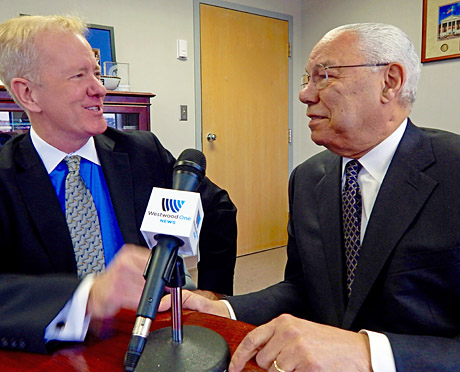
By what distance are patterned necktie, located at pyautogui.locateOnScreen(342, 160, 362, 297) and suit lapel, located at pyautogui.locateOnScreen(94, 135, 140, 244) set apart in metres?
0.67

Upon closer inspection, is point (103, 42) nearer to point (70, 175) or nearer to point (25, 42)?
point (25, 42)

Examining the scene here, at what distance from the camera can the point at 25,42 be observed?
1346mm

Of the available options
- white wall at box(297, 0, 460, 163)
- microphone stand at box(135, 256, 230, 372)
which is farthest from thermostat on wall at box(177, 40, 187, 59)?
microphone stand at box(135, 256, 230, 372)

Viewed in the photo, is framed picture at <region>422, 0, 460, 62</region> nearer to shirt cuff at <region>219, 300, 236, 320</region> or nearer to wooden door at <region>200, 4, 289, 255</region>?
wooden door at <region>200, 4, 289, 255</region>

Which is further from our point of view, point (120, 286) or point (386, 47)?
point (386, 47)

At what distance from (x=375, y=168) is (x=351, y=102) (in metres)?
0.20

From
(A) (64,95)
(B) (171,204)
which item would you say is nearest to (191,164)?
(B) (171,204)

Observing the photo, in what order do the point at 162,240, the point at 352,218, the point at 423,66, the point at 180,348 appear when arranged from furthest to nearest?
1. the point at 423,66
2. the point at 352,218
3. the point at 180,348
4. the point at 162,240

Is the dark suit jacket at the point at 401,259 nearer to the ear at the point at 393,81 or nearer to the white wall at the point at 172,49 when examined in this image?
the ear at the point at 393,81

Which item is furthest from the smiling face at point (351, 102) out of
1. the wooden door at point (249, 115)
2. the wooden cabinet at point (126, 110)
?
the wooden door at point (249, 115)

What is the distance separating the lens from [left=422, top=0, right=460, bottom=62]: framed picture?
123 inches

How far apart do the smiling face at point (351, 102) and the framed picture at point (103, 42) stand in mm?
2278

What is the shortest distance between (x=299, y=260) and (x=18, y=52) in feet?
3.70

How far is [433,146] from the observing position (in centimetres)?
111
